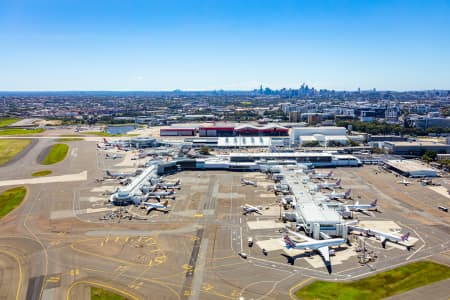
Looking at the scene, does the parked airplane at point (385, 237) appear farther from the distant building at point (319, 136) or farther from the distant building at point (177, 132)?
the distant building at point (177, 132)

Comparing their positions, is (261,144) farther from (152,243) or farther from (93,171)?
(152,243)

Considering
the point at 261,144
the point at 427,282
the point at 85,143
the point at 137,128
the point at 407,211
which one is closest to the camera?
the point at 427,282

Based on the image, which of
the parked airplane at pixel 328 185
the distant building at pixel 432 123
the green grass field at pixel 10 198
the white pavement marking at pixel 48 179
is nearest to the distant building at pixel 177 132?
the white pavement marking at pixel 48 179

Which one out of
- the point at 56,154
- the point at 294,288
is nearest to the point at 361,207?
the point at 294,288

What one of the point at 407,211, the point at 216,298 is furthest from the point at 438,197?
the point at 216,298

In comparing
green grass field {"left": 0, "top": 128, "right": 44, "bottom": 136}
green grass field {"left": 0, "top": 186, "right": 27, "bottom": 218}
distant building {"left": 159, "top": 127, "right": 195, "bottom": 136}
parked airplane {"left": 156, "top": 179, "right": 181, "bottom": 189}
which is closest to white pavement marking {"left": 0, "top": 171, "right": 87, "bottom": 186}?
Result: green grass field {"left": 0, "top": 186, "right": 27, "bottom": 218}

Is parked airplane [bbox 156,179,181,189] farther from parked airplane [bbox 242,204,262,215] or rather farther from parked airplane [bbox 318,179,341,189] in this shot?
parked airplane [bbox 318,179,341,189]
